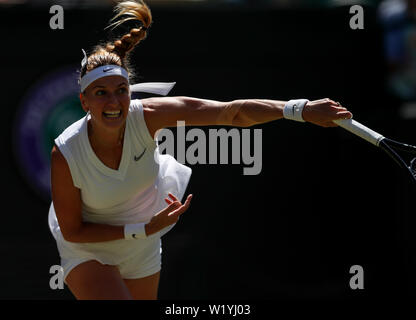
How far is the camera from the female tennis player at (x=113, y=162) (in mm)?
3412

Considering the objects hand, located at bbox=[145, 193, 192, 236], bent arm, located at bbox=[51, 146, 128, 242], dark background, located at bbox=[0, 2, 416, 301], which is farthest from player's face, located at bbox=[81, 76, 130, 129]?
dark background, located at bbox=[0, 2, 416, 301]

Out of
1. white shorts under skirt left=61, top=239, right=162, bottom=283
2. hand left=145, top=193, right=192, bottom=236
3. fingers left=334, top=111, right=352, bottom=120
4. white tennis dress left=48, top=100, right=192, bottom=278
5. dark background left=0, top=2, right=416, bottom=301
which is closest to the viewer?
fingers left=334, top=111, right=352, bottom=120

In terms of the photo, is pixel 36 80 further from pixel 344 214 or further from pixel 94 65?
pixel 344 214

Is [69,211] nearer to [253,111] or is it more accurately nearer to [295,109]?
[253,111]

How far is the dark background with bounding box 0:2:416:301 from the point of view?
4984 millimetres

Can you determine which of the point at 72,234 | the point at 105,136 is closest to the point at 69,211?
the point at 72,234

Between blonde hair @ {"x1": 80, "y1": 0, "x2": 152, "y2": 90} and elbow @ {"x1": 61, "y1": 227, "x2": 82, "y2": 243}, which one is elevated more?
blonde hair @ {"x1": 80, "y1": 0, "x2": 152, "y2": 90}

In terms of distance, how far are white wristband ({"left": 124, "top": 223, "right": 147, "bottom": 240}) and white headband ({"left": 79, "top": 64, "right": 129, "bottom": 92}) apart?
57 cm

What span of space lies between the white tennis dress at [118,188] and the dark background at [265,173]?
1.29 m

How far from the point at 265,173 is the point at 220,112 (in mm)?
1711

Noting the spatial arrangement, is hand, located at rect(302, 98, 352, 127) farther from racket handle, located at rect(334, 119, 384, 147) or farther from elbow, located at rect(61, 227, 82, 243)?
elbow, located at rect(61, 227, 82, 243)

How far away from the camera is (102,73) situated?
3.44 meters

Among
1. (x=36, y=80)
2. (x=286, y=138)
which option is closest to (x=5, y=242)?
(x=36, y=80)
